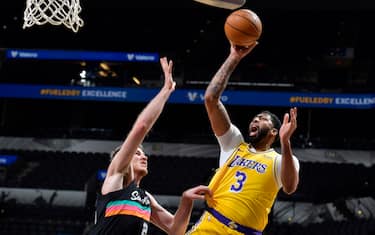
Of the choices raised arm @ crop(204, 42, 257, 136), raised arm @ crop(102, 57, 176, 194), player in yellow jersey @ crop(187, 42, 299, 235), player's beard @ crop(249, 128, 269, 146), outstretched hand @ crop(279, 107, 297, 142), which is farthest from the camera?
player's beard @ crop(249, 128, 269, 146)

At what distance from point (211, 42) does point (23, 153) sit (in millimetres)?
6110

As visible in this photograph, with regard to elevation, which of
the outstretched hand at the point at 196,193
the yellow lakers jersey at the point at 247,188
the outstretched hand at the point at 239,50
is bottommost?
the yellow lakers jersey at the point at 247,188

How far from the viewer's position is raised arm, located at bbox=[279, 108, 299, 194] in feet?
9.42

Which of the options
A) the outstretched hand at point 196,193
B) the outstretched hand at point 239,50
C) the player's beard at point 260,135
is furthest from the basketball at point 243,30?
the outstretched hand at point 196,193

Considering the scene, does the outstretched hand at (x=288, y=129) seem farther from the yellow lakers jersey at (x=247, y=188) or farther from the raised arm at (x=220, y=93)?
the raised arm at (x=220, y=93)

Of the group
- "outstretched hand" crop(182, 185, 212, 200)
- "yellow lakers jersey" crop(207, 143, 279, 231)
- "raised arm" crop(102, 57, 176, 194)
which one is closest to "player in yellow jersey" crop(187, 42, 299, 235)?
"yellow lakers jersey" crop(207, 143, 279, 231)

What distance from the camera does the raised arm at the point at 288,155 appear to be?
2871 millimetres

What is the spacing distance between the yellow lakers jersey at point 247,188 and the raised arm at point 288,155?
130 millimetres

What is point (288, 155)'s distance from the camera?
2898 mm

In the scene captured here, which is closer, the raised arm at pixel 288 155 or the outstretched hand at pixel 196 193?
the outstretched hand at pixel 196 193

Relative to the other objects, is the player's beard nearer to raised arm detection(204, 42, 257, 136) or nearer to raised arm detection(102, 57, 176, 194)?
raised arm detection(204, 42, 257, 136)

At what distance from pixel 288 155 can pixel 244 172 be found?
0.31 m

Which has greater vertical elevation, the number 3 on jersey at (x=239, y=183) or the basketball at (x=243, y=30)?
the basketball at (x=243, y=30)

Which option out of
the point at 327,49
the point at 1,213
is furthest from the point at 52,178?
the point at 327,49
